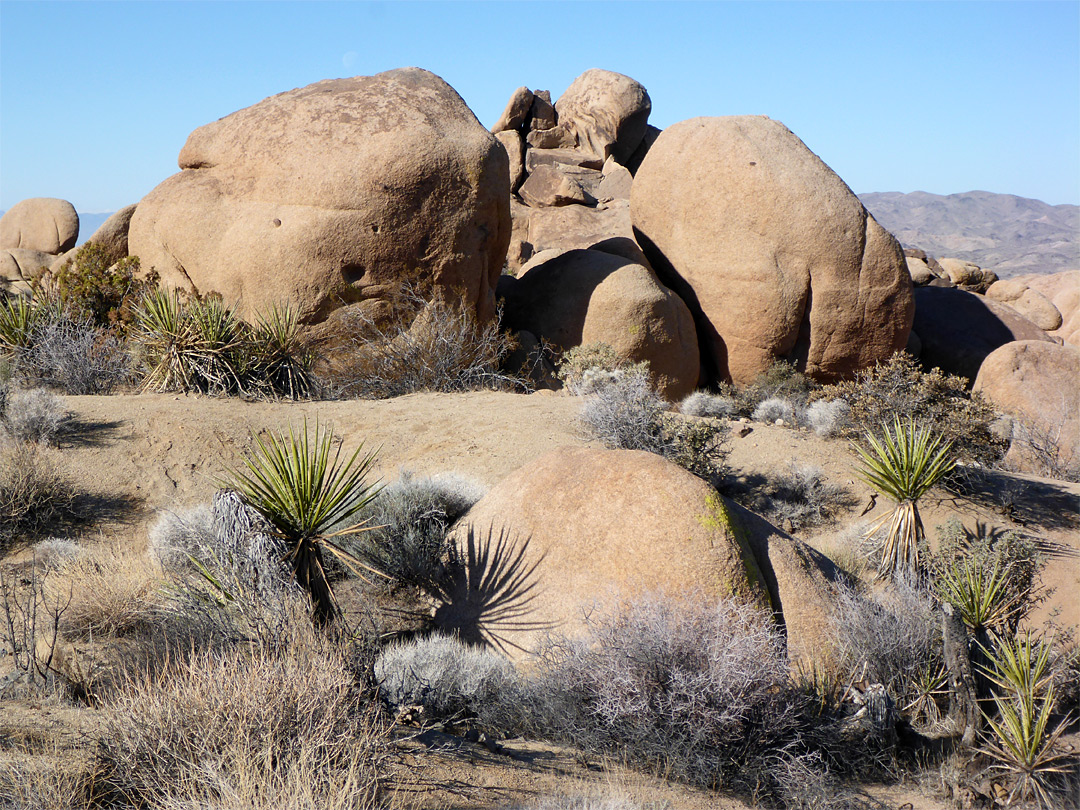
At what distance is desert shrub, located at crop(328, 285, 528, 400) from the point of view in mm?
11062

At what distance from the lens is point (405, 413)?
31.8 feet

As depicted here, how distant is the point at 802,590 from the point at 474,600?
7.21 feet

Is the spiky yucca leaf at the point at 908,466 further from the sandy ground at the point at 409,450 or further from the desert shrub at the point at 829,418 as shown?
the desert shrub at the point at 829,418

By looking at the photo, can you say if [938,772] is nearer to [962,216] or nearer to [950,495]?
[950,495]

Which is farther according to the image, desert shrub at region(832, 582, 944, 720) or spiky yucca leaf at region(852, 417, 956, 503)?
spiky yucca leaf at region(852, 417, 956, 503)

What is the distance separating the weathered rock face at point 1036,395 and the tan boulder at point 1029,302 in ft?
36.5

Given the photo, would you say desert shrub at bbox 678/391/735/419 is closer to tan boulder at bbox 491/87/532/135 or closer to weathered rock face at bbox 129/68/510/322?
weathered rock face at bbox 129/68/510/322

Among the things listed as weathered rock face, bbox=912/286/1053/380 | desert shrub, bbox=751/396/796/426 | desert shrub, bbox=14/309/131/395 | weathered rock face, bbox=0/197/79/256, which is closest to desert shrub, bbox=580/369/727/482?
desert shrub, bbox=751/396/796/426

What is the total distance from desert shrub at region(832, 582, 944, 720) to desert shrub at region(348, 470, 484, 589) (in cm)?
274

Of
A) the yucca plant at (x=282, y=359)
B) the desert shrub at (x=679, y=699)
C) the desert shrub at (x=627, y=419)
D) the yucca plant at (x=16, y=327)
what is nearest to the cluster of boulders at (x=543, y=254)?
the yucca plant at (x=282, y=359)

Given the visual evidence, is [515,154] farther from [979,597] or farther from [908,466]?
[979,597]

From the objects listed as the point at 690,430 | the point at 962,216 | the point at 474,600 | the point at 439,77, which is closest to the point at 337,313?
the point at 439,77

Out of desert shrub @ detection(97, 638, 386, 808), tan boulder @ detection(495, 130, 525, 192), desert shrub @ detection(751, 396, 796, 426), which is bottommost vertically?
desert shrub @ detection(751, 396, 796, 426)

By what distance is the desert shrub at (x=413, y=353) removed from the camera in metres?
11.1
